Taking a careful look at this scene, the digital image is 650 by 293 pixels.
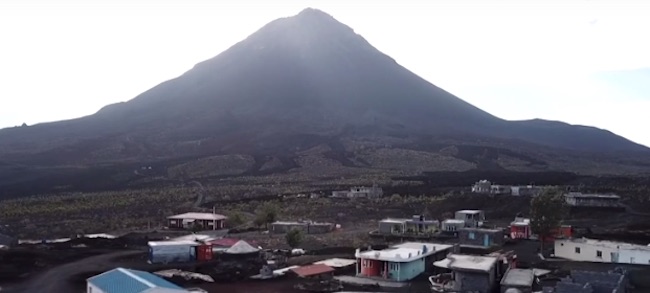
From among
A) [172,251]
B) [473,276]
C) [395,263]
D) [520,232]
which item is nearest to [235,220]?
[172,251]

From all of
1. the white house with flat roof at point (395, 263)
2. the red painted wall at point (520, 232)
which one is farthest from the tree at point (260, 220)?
the white house with flat roof at point (395, 263)

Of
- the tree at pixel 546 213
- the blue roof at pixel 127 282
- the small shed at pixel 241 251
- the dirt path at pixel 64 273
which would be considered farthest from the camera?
the tree at pixel 546 213

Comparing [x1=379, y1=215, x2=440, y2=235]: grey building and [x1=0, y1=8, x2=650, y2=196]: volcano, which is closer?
[x1=379, y1=215, x2=440, y2=235]: grey building

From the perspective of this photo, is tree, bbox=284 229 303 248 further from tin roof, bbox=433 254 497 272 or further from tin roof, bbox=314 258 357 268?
tin roof, bbox=433 254 497 272

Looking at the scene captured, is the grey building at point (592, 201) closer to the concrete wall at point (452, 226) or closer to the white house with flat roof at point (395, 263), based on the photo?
the concrete wall at point (452, 226)

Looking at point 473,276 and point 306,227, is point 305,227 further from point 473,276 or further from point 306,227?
point 473,276

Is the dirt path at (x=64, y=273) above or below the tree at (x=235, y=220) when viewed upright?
below

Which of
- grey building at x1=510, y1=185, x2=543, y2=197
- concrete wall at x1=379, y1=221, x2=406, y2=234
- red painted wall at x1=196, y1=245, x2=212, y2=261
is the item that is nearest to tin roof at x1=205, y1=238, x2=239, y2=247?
red painted wall at x1=196, y1=245, x2=212, y2=261
